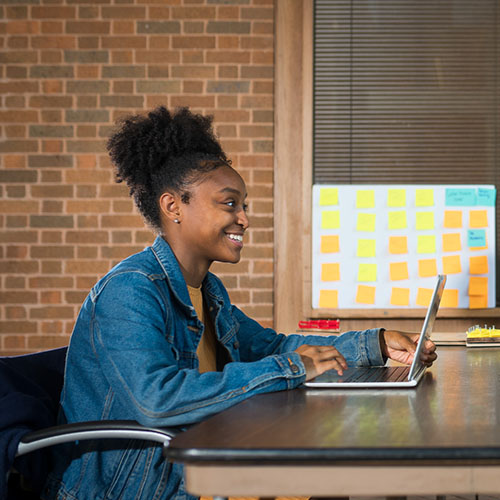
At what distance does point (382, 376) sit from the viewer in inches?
69.1

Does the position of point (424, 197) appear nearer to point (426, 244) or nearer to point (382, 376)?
point (426, 244)

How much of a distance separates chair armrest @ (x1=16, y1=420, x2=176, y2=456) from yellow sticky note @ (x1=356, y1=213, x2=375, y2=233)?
8.73 ft

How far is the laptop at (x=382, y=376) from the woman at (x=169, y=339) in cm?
4

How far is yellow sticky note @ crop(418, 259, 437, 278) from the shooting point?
3.92 metres

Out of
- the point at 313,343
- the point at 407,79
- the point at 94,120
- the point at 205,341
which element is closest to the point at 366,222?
the point at 407,79

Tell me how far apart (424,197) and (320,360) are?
8.40ft

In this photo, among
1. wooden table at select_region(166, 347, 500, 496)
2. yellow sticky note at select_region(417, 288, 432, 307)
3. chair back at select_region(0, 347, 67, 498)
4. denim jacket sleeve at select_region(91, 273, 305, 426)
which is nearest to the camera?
wooden table at select_region(166, 347, 500, 496)

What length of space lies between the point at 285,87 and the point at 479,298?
1584 mm

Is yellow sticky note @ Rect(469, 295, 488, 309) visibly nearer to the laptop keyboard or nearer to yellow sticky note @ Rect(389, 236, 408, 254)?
yellow sticky note @ Rect(389, 236, 408, 254)

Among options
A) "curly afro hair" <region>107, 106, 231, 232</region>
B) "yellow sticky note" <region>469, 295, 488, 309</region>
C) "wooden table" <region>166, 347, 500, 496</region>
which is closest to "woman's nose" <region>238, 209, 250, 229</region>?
"curly afro hair" <region>107, 106, 231, 232</region>

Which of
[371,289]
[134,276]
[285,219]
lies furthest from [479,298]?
[134,276]

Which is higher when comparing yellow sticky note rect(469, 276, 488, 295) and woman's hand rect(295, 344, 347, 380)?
woman's hand rect(295, 344, 347, 380)

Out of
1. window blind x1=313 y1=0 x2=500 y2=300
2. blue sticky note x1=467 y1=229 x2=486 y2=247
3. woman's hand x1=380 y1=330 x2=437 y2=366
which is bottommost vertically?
Answer: woman's hand x1=380 y1=330 x2=437 y2=366

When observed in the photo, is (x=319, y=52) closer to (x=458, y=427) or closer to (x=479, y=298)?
(x=479, y=298)
